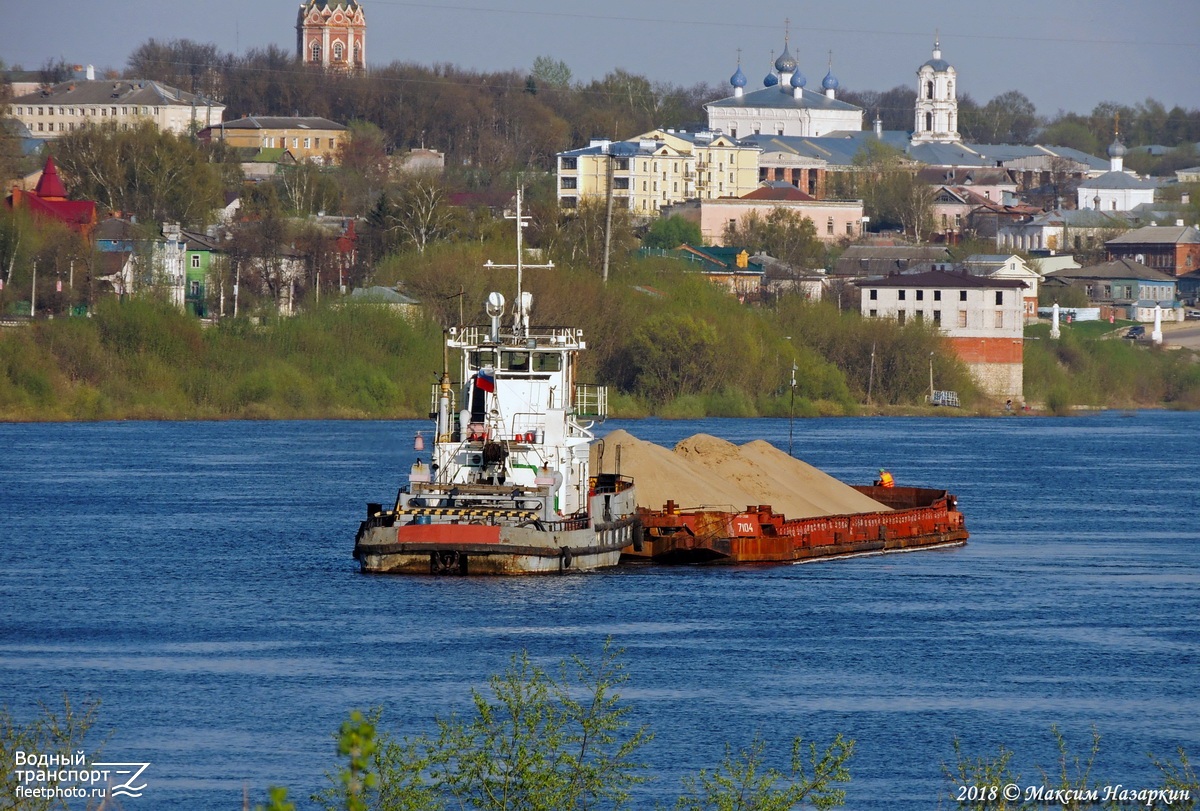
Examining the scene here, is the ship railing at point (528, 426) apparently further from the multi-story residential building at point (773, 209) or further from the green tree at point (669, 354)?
the multi-story residential building at point (773, 209)

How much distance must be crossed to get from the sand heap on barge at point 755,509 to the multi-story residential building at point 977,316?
71940 millimetres

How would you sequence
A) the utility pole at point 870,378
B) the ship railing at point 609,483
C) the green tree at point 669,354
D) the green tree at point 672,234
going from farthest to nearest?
the green tree at point 672,234
the utility pole at point 870,378
the green tree at point 669,354
the ship railing at point 609,483

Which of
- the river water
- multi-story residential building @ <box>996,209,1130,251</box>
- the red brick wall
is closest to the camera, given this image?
the river water

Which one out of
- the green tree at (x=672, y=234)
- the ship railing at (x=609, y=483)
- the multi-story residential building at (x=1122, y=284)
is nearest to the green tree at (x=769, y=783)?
the ship railing at (x=609, y=483)

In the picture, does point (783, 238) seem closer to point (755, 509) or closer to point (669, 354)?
point (669, 354)

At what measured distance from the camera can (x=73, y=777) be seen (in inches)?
881

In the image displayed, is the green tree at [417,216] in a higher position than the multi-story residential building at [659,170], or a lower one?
lower

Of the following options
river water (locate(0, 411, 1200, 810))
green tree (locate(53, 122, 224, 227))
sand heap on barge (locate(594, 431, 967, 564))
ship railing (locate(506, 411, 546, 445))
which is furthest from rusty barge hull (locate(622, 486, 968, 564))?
green tree (locate(53, 122, 224, 227))

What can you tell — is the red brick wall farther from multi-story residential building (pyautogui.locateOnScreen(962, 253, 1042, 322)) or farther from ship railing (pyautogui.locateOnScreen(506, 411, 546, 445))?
ship railing (pyautogui.locateOnScreen(506, 411, 546, 445))

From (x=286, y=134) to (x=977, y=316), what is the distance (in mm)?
73220

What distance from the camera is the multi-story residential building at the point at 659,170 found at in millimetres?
163875

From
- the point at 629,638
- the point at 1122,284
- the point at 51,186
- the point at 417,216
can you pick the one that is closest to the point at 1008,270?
the point at 1122,284

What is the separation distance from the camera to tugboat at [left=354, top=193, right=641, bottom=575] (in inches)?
1545

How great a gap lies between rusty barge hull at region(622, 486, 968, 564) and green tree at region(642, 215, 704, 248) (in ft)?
331
